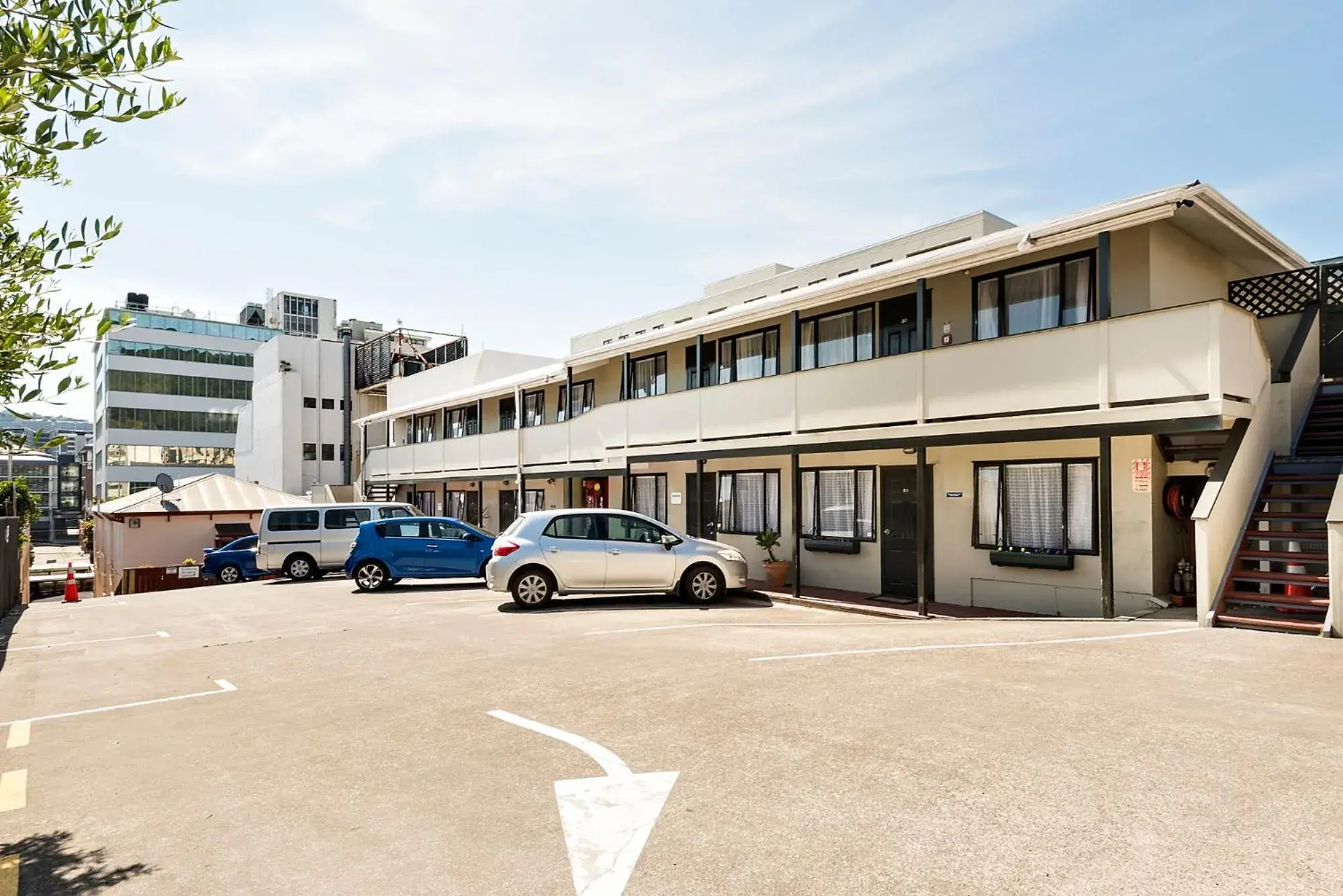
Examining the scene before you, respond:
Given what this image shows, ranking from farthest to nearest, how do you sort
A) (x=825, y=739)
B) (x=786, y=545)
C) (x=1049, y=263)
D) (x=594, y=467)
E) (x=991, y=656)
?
1. (x=594, y=467)
2. (x=786, y=545)
3. (x=1049, y=263)
4. (x=991, y=656)
5. (x=825, y=739)

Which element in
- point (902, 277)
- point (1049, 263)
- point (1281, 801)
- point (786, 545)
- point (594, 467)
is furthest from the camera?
point (594, 467)

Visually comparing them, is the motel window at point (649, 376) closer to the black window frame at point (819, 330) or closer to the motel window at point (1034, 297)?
the black window frame at point (819, 330)

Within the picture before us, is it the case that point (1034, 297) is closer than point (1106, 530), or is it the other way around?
point (1106, 530)

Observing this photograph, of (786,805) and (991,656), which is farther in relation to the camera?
(991,656)

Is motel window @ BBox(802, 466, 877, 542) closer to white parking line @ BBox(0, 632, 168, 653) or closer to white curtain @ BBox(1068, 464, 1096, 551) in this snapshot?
white curtain @ BBox(1068, 464, 1096, 551)

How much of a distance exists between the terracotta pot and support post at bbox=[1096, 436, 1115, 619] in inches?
242

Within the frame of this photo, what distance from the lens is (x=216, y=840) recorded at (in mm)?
4398

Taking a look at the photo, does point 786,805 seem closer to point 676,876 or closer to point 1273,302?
point 676,876

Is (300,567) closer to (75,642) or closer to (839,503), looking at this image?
(75,642)

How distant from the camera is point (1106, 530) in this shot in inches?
429

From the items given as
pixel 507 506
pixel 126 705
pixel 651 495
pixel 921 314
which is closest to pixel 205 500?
pixel 507 506

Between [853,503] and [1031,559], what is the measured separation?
3863 millimetres

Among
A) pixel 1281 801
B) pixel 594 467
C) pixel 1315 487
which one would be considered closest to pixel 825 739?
pixel 1281 801

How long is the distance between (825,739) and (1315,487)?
378 inches
